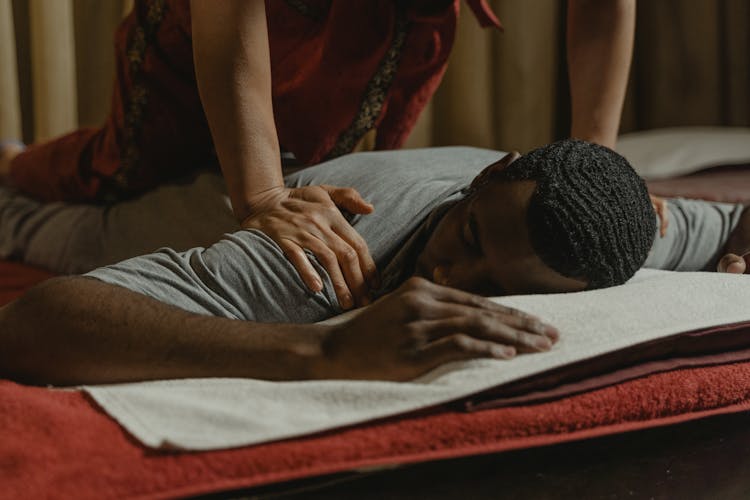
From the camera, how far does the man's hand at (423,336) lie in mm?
732

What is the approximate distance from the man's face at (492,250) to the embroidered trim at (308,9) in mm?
499

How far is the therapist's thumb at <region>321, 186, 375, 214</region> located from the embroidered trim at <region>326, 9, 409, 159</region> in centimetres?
42

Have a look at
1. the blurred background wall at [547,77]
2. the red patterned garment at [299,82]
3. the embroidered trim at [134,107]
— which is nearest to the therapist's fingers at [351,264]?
the red patterned garment at [299,82]

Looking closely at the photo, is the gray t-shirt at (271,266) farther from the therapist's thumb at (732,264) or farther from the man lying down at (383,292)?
the therapist's thumb at (732,264)

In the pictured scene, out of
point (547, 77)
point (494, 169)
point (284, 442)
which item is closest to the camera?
point (284, 442)

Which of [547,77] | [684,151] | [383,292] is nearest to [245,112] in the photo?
[383,292]

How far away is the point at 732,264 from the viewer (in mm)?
1200

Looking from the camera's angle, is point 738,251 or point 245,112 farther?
point 738,251

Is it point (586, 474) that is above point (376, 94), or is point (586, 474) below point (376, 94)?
below

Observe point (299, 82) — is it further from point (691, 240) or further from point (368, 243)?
point (691, 240)

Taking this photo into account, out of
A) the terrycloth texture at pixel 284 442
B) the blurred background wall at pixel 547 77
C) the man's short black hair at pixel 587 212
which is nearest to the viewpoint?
the terrycloth texture at pixel 284 442

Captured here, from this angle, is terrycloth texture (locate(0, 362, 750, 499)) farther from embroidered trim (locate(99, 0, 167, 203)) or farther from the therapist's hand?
embroidered trim (locate(99, 0, 167, 203))

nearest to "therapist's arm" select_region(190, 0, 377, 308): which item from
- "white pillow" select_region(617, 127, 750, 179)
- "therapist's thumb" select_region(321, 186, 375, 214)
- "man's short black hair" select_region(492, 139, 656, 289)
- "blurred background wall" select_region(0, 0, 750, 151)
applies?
"therapist's thumb" select_region(321, 186, 375, 214)

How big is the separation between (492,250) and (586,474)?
0.25 meters
